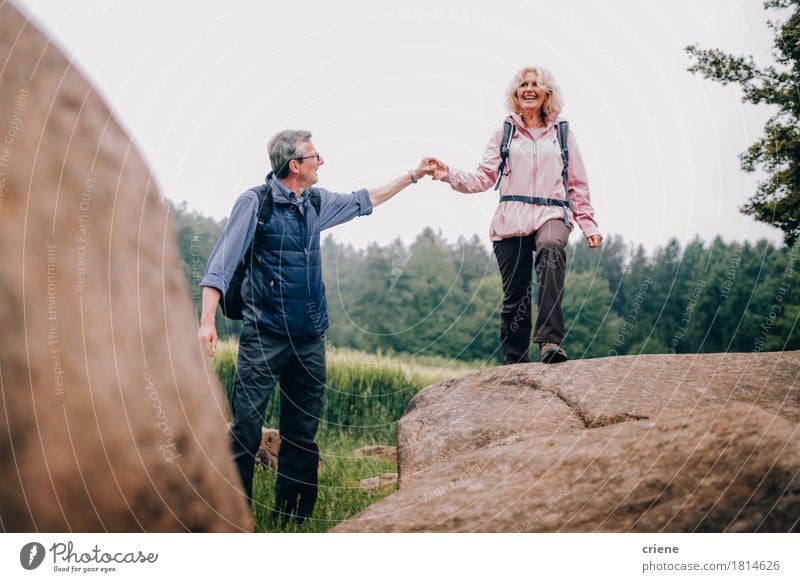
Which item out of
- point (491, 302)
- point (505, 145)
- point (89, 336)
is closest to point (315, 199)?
point (505, 145)

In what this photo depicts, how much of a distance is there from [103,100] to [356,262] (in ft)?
50.8

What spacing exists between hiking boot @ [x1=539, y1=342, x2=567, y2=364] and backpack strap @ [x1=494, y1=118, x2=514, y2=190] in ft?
3.32

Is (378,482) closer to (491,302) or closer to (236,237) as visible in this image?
(236,237)

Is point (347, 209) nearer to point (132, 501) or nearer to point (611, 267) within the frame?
point (132, 501)

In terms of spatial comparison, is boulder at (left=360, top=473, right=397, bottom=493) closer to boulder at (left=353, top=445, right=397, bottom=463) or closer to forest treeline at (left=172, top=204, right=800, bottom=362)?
boulder at (left=353, top=445, right=397, bottom=463)

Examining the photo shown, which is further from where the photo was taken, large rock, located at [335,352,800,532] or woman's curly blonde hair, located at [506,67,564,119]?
woman's curly blonde hair, located at [506,67,564,119]

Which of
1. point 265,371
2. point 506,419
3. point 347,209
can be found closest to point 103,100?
point 265,371

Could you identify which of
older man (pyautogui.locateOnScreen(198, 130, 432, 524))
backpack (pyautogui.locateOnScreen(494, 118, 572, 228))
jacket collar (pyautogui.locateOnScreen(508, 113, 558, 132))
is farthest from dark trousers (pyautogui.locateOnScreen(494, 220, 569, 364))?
older man (pyautogui.locateOnScreen(198, 130, 432, 524))

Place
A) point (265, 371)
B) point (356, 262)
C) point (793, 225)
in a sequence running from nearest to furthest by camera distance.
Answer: point (265, 371) → point (793, 225) → point (356, 262)

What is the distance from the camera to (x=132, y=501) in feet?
5.50

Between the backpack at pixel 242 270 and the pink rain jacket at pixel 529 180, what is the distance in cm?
121

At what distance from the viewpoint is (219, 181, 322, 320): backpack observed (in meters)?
3.93

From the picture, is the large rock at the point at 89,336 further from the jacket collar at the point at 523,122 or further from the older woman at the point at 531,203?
the jacket collar at the point at 523,122

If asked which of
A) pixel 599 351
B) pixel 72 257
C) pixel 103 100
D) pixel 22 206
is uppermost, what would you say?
pixel 103 100
